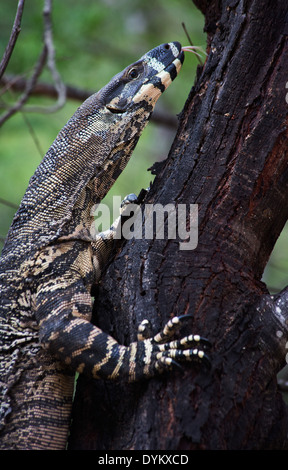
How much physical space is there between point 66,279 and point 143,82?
175cm

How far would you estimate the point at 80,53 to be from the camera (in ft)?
26.2

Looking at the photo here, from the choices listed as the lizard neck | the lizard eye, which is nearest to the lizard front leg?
the lizard neck

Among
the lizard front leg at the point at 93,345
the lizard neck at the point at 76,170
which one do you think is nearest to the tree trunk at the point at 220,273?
the lizard front leg at the point at 93,345

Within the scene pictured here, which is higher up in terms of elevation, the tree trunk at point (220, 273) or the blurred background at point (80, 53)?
the blurred background at point (80, 53)

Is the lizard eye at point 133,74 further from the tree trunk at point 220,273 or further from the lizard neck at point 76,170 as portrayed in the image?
the tree trunk at point 220,273

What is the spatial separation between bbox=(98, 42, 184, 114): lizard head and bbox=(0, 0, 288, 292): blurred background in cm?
281

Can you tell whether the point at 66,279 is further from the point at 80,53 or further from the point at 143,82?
the point at 80,53

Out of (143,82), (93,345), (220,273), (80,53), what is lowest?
(93,345)

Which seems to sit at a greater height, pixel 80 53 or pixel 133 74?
pixel 80 53

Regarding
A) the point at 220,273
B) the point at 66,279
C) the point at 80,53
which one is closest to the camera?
the point at 220,273

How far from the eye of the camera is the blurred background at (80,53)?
7.20m

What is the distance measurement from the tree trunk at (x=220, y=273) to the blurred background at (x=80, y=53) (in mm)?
3313

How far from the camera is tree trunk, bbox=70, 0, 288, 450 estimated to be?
284cm

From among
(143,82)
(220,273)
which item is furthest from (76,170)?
(220,273)
